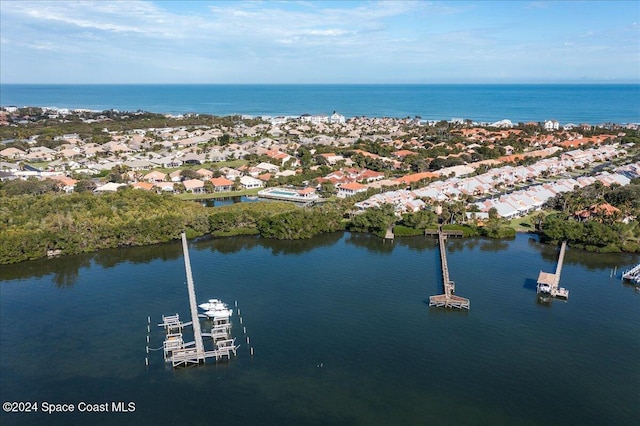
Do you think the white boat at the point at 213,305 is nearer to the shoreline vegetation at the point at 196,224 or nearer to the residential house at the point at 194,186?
the shoreline vegetation at the point at 196,224

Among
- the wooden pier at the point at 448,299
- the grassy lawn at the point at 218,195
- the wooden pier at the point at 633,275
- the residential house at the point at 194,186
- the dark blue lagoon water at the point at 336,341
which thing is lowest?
the dark blue lagoon water at the point at 336,341

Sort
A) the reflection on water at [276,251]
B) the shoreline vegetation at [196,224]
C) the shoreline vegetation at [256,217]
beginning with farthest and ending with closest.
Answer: the shoreline vegetation at [256,217], the shoreline vegetation at [196,224], the reflection on water at [276,251]

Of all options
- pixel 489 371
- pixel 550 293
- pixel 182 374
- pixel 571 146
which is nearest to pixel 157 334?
pixel 182 374

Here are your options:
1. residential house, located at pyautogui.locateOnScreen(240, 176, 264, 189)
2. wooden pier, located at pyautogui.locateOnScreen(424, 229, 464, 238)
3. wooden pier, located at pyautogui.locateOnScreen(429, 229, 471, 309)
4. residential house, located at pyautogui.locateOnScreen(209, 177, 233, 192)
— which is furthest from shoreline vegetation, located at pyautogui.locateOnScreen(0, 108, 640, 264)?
wooden pier, located at pyautogui.locateOnScreen(429, 229, 471, 309)

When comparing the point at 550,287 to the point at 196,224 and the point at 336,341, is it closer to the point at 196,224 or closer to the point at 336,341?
the point at 336,341

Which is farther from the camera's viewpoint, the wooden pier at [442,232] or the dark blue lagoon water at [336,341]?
the wooden pier at [442,232]

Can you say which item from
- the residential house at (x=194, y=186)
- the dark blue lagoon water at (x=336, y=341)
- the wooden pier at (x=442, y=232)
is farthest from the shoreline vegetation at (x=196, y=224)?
the residential house at (x=194, y=186)
